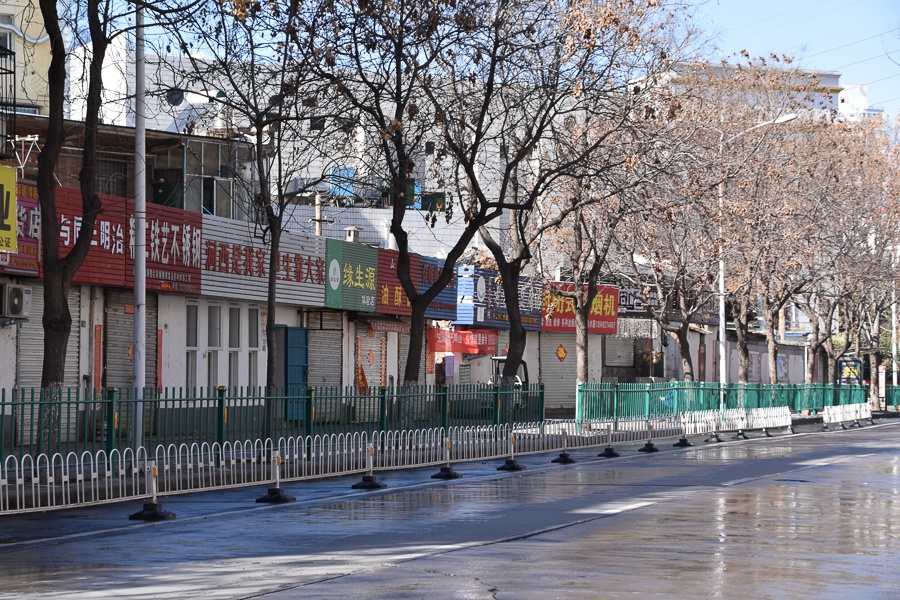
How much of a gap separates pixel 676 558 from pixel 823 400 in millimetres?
41033

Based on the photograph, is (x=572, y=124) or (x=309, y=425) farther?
(x=572, y=124)

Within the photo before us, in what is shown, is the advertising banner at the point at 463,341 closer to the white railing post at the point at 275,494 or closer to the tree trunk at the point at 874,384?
the white railing post at the point at 275,494

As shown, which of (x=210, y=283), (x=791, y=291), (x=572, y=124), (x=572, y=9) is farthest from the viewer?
(x=791, y=291)

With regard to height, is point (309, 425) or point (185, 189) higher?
point (185, 189)

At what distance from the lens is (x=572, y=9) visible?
83.7ft

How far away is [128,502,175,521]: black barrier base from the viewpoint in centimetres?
1447

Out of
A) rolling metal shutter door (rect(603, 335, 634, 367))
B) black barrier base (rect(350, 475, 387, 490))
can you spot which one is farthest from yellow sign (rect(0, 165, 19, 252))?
rolling metal shutter door (rect(603, 335, 634, 367))

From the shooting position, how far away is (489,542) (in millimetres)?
12203

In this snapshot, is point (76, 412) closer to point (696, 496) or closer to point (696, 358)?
point (696, 496)

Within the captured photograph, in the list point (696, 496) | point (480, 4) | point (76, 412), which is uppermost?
point (480, 4)

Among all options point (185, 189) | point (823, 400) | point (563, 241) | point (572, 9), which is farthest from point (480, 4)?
point (823, 400)

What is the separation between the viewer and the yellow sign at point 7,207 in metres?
19.9

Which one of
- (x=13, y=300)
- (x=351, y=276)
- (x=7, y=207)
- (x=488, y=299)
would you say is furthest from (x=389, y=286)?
(x=7, y=207)

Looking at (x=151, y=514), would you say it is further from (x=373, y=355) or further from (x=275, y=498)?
(x=373, y=355)
